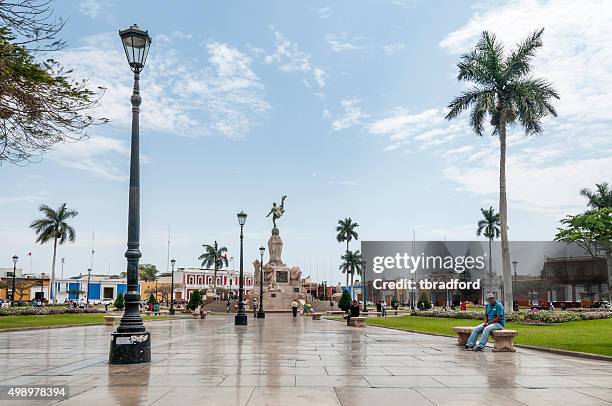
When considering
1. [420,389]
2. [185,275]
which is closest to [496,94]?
[420,389]

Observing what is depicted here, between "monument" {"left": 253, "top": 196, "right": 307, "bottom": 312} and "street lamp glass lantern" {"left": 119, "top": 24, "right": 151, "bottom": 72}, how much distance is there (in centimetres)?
4939

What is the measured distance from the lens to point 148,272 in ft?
504

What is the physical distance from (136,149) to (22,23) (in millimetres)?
3536

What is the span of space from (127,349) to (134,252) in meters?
2.04

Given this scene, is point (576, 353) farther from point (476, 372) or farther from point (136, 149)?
point (136, 149)

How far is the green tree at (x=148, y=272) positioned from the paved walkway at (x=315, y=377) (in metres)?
132

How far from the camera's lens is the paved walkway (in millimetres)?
7484

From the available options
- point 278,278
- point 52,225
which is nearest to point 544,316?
point 278,278

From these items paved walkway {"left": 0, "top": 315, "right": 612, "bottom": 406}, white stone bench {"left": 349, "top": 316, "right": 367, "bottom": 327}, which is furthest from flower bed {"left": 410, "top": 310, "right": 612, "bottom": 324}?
paved walkway {"left": 0, "top": 315, "right": 612, "bottom": 406}

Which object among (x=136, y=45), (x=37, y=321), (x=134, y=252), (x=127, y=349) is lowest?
(x=37, y=321)

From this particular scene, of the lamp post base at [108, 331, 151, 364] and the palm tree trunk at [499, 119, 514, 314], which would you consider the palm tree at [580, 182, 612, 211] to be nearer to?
the palm tree trunk at [499, 119, 514, 314]

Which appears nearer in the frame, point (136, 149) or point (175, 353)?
point (136, 149)

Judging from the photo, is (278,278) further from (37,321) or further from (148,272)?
(148,272)

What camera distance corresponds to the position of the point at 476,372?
10.3 m
